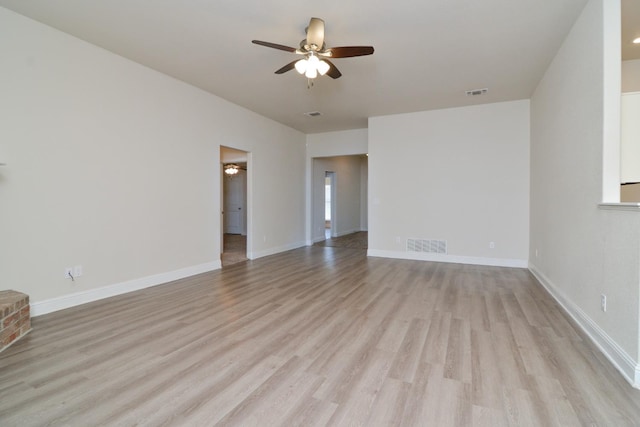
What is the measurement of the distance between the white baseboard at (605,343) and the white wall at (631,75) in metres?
2.89

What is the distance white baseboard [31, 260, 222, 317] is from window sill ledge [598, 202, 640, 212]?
498cm

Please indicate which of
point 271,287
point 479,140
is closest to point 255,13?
point 271,287

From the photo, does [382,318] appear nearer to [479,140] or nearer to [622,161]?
[622,161]

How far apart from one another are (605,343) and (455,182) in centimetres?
388

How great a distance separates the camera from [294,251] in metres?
7.10

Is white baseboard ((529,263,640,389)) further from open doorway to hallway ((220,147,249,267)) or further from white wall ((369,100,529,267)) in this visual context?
open doorway to hallway ((220,147,249,267))

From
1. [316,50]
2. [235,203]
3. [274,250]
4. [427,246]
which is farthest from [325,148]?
[316,50]

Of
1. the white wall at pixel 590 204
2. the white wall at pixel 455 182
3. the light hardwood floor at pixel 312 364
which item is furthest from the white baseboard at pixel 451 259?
the light hardwood floor at pixel 312 364

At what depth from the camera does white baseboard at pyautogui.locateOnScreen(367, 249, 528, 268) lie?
5.39 meters

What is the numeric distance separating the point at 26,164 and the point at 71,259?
1.07 meters

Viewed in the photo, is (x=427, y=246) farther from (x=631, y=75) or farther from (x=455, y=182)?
(x=631, y=75)

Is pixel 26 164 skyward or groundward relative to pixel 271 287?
skyward

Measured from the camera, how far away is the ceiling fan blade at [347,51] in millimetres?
2775

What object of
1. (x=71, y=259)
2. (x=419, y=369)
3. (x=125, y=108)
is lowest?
(x=419, y=369)
